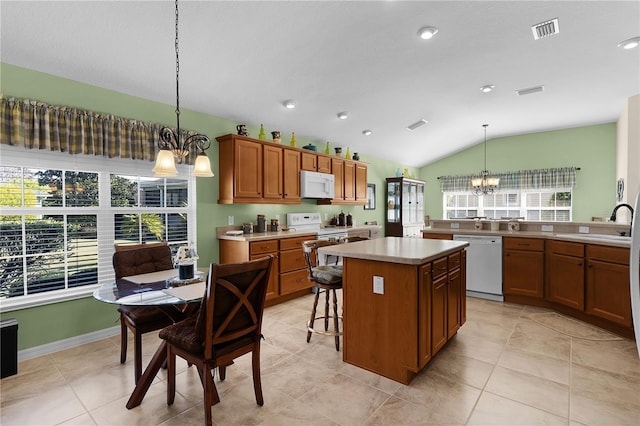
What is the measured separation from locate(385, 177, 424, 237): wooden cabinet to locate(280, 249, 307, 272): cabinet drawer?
11.6 feet

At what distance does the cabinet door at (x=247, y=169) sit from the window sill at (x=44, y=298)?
1.81 metres

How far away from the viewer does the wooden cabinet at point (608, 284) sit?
2980mm

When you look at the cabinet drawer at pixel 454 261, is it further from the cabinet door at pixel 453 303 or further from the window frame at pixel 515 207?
the window frame at pixel 515 207

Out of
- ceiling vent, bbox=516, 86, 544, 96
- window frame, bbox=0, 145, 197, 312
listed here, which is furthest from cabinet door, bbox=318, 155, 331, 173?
ceiling vent, bbox=516, 86, 544, 96

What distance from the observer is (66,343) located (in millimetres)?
2881

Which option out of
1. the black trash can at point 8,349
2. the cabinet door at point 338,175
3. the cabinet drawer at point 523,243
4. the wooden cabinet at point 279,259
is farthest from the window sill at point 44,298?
the cabinet drawer at point 523,243

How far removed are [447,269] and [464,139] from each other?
563 centimetres

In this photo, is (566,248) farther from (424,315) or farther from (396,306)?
(396,306)

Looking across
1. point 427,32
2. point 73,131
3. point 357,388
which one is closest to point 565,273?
point 357,388

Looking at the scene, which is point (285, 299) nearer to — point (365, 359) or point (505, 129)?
point (365, 359)

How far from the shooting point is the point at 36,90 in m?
2.71

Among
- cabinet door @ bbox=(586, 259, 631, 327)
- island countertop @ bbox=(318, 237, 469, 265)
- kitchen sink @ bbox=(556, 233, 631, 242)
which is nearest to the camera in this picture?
island countertop @ bbox=(318, 237, 469, 265)

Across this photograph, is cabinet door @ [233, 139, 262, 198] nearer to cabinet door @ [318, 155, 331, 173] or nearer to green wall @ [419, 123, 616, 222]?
cabinet door @ [318, 155, 331, 173]

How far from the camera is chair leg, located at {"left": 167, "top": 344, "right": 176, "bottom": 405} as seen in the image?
1.99 meters
